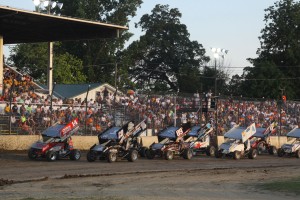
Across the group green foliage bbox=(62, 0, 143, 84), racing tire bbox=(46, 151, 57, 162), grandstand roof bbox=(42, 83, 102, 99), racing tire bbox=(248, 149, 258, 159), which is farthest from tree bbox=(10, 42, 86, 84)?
racing tire bbox=(46, 151, 57, 162)

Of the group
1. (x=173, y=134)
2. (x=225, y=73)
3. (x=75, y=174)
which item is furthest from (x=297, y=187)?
(x=225, y=73)

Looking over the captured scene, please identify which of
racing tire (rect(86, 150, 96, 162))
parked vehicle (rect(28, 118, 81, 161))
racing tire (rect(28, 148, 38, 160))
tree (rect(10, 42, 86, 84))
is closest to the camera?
parked vehicle (rect(28, 118, 81, 161))

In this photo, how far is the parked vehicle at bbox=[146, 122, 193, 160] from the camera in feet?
85.8

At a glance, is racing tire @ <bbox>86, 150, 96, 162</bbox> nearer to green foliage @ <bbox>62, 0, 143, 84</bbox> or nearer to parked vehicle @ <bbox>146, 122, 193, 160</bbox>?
parked vehicle @ <bbox>146, 122, 193, 160</bbox>

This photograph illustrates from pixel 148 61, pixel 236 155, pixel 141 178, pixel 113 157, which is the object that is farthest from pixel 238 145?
pixel 148 61

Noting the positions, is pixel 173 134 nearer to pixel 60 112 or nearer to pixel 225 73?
pixel 60 112

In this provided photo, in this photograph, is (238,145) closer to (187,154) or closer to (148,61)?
(187,154)

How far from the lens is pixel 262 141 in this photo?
1236 inches

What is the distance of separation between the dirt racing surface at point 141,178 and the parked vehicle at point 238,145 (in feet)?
5.09

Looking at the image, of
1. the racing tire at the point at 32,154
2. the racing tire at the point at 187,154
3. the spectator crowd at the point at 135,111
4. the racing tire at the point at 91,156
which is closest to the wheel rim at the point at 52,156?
the racing tire at the point at 32,154

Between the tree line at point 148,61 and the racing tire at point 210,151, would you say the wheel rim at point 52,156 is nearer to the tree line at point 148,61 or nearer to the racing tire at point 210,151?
the racing tire at point 210,151

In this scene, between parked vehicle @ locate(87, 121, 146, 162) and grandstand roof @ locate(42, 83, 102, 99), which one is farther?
grandstand roof @ locate(42, 83, 102, 99)

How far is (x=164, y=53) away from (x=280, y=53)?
2045 centimetres

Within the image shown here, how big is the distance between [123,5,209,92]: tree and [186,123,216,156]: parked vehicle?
59109 millimetres
